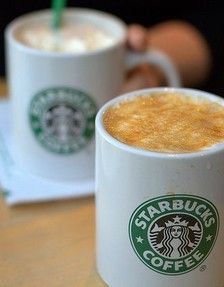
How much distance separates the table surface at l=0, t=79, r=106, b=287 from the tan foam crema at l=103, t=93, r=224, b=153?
0.14 m

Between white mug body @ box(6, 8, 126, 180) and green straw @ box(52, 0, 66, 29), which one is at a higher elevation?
green straw @ box(52, 0, 66, 29)

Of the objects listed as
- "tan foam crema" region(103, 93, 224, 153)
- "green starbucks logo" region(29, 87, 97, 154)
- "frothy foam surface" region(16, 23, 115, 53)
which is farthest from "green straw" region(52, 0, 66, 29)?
"tan foam crema" region(103, 93, 224, 153)

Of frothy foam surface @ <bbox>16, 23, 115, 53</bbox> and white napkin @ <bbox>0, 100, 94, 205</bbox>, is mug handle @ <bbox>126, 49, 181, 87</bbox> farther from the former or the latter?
white napkin @ <bbox>0, 100, 94, 205</bbox>

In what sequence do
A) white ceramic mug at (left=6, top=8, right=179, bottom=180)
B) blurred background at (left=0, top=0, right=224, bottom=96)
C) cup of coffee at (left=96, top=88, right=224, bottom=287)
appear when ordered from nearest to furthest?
cup of coffee at (left=96, top=88, right=224, bottom=287) < white ceramic mug at (left=6, top=8, right=179, bottom=180) < blurred background at (left=0, top=0, right=224, bottom=96)

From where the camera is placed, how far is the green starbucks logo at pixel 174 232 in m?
0.47

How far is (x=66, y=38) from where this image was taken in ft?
2.45

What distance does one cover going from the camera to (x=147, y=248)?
49 cm

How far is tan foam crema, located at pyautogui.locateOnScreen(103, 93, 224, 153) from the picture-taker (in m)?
0.48

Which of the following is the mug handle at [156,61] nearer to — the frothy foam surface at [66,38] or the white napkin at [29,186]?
the frothy foam surface at [66,38]

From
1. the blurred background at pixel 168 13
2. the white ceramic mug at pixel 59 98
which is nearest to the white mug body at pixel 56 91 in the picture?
the white ceramic mug at pixel 59 98

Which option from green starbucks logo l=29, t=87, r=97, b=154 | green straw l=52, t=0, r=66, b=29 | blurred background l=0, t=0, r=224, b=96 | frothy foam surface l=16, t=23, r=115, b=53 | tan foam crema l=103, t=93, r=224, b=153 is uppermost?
tan foam crema l=103, t=93, r=224, b=153

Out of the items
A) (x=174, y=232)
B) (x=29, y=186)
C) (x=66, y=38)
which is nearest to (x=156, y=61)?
(x=66, y=38)

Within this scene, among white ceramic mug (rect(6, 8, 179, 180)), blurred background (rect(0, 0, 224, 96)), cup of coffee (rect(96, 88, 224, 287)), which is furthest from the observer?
blurred background (rect(0, 0, 224, 96))

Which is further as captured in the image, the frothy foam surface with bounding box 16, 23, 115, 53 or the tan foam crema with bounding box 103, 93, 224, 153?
the frothy foam surface with bounding box 16, 23, 115, 53
